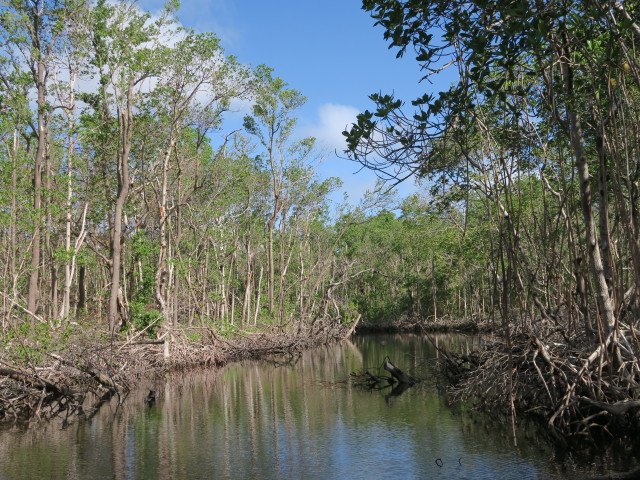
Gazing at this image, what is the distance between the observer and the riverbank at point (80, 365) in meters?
11.9

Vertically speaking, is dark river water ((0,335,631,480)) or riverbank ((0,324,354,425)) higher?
riverbank ((0,324,354,425))

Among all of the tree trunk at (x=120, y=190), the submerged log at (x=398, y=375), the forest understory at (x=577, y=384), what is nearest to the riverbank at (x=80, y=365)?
the tree trunk at (x=120, y=190)

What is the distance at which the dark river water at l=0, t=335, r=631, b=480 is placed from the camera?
8.23 metres

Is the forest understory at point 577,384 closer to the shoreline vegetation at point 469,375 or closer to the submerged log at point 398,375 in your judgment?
the shoreline vegetation at point 469,375

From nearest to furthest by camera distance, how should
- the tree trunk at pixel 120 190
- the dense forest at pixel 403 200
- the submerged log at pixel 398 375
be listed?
1. the dense forest at pixel 403 200
2. the submerged log at pixel 398 375
3. the tree trunk at pixel 120 190

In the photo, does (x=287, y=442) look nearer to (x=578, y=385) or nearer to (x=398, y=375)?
(x=578, y=385)

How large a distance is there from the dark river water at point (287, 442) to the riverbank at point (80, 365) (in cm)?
69

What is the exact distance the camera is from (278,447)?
980 centimetres

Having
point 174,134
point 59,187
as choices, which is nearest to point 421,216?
point 174,134

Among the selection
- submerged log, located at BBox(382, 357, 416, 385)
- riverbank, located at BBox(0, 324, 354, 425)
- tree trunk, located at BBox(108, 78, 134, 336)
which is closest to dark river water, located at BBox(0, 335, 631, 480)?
submerged log, located at BBox(382, 357, 416, 385)

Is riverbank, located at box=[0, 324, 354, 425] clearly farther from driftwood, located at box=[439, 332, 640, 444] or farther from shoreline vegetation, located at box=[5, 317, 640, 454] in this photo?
driftwood, located at box=[439, 332, 640, 444]

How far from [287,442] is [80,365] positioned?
5624mm

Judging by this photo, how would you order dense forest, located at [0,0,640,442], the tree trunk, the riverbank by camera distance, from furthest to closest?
the tree trunk, the riverbank, dense forest, located at [0,0,640,442]

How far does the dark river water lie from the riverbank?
0.69 meters
